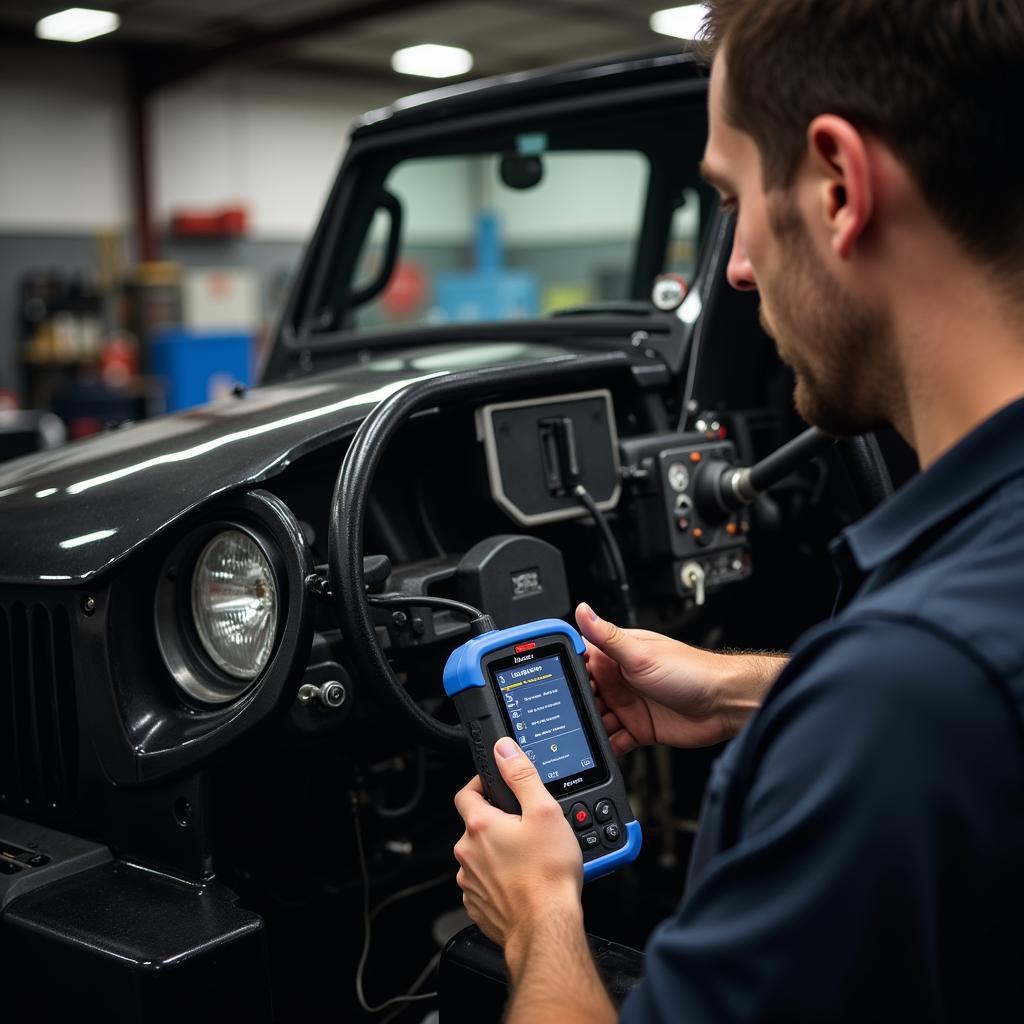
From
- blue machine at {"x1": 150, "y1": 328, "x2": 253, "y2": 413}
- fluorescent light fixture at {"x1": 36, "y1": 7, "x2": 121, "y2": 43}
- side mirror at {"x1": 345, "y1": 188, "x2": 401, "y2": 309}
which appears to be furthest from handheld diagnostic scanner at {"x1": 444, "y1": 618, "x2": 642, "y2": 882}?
fluorescent light fixture at {"x1": 36, "y1": 7, "x2": 121, "y2": 43}

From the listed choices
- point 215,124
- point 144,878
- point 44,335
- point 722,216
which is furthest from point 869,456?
point 215,124

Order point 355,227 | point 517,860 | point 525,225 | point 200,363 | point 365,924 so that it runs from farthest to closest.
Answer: point 525,225
point 200,363
point 355,227
point 365,924
point 517,860

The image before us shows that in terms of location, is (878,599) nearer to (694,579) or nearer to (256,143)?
(694,579)

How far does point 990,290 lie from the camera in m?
0.84

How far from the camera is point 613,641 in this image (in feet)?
4.63

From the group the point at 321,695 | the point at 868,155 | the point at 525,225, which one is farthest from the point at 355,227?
the point at 525,225

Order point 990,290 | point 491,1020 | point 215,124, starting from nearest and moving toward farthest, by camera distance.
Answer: point 990,290
point 491,1020
point 215,124

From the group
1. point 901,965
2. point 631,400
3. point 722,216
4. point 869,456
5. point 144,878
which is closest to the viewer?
point 901,965

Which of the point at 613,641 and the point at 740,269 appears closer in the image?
the point at 740,269

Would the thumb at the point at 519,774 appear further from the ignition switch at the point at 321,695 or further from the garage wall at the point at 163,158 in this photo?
the garage wall at the point at 163,158

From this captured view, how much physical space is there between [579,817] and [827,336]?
22.5 inches

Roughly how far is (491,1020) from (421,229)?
43.3 feet

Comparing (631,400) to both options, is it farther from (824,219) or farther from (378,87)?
(378,87)

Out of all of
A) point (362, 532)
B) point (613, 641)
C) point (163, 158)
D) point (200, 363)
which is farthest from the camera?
point (163, 158)
